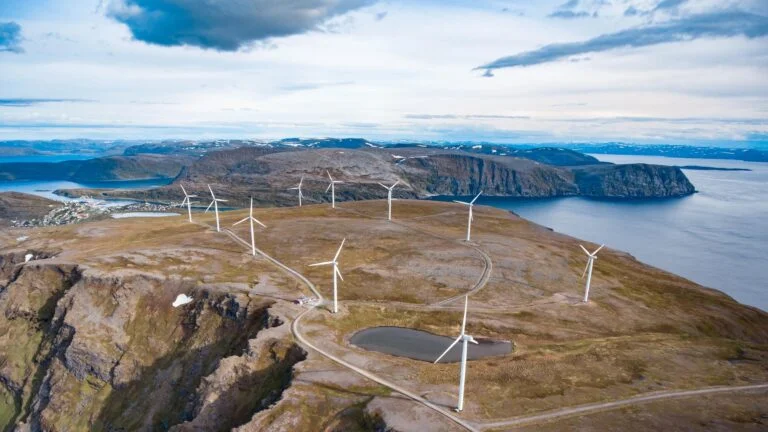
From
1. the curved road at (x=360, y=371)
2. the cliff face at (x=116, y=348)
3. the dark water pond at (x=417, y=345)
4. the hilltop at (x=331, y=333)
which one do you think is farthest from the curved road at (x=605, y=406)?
the cliff face at (x=116, y=348)

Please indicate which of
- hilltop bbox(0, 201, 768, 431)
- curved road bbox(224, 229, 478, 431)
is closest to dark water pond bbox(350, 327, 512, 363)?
hilltop bbox(0, 201, 768, 431)

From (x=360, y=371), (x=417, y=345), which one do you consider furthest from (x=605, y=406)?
(x=360, y=371)

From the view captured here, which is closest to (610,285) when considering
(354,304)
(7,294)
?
(354,304)

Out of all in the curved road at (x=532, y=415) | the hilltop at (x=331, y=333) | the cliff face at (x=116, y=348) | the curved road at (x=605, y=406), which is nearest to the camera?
the curved road at (x=532, y=415)

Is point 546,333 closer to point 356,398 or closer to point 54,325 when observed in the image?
point 356,398

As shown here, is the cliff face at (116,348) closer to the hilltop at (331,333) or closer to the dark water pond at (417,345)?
the hilltop at (331,333)

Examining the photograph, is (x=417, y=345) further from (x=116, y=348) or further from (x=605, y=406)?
(x=116, y=348)

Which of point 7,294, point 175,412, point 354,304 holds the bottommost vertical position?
point 175,412
